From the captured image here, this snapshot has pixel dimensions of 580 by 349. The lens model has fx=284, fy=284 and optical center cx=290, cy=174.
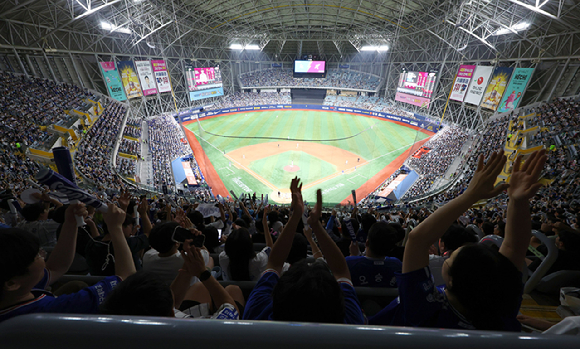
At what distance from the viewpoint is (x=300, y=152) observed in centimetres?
3303

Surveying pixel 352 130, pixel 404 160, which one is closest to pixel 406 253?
pixel 404 160

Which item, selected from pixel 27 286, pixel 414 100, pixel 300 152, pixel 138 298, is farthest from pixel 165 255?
pixel 414 100

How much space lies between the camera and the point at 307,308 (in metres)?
1.47

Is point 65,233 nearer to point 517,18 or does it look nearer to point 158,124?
point 517,18

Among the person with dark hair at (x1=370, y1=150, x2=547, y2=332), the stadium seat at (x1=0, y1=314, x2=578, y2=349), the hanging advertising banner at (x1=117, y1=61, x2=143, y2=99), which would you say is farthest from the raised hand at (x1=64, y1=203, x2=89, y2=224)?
the hanging advertising banner at (x1=117, y1=61, x2=143, y2=99)

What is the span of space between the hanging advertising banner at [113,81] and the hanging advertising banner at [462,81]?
44290mm

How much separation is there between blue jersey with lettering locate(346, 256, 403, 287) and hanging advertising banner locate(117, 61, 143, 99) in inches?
1705

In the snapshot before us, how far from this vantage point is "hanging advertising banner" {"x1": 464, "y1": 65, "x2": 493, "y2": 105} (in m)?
33.3

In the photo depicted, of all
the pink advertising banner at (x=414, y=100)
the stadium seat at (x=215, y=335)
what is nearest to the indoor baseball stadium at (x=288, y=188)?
the stadium seat at (x=215, y=335)

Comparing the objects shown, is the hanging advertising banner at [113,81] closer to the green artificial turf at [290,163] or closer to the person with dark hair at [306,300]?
the green artificial turf at [290,163]

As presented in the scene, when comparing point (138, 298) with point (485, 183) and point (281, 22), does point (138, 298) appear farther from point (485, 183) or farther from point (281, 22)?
point (281, 22)

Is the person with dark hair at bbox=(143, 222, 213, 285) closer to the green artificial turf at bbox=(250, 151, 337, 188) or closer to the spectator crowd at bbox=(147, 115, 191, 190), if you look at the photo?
the spectator crowd at bbox=(147, 115, 191, 190)

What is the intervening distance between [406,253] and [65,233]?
9.52ft

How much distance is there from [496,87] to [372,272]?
37919 mm
